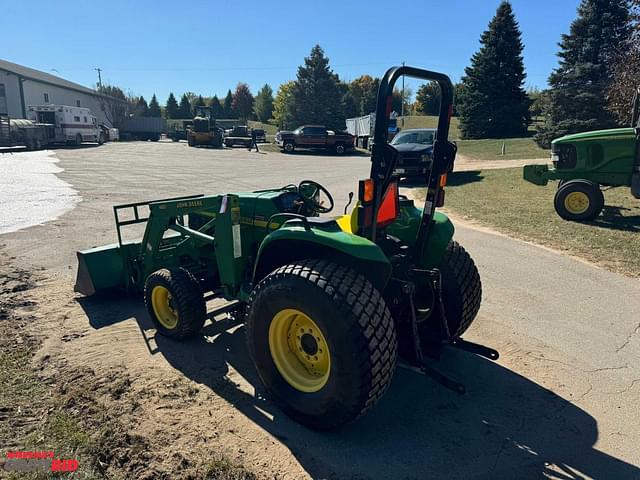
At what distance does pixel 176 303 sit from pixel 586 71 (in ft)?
102

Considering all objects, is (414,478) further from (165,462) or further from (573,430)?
(165,462)

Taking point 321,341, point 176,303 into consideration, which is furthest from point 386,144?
point 176,303

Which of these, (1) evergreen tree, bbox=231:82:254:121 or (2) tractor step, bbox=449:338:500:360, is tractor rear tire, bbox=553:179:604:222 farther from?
(1) evergreen tree, bbox=231:82:254:121

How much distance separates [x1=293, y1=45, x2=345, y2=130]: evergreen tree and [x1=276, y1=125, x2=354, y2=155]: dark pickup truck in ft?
48.8

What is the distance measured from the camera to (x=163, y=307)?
433 centimetres

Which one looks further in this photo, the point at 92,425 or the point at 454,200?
the point at 454,200

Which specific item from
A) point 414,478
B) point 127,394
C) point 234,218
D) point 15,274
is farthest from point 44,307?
point 414,478

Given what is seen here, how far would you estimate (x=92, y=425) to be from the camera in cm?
297

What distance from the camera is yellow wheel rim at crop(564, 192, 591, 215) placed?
904cm

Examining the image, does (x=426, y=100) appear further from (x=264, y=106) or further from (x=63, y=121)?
(x=63, y=121)

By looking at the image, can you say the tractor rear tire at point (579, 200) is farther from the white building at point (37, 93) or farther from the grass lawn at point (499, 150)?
the white building at point (37, 93)

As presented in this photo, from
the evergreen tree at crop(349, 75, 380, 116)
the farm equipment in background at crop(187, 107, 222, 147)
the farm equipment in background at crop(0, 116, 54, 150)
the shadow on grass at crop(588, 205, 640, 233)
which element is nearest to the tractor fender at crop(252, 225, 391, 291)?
the shadow on grass at crop(588, 205, 640, 233)

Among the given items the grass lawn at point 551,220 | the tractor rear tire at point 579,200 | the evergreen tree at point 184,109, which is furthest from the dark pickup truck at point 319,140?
the evergreen tree at point 184,109

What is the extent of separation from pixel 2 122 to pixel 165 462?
36320 millimetres
